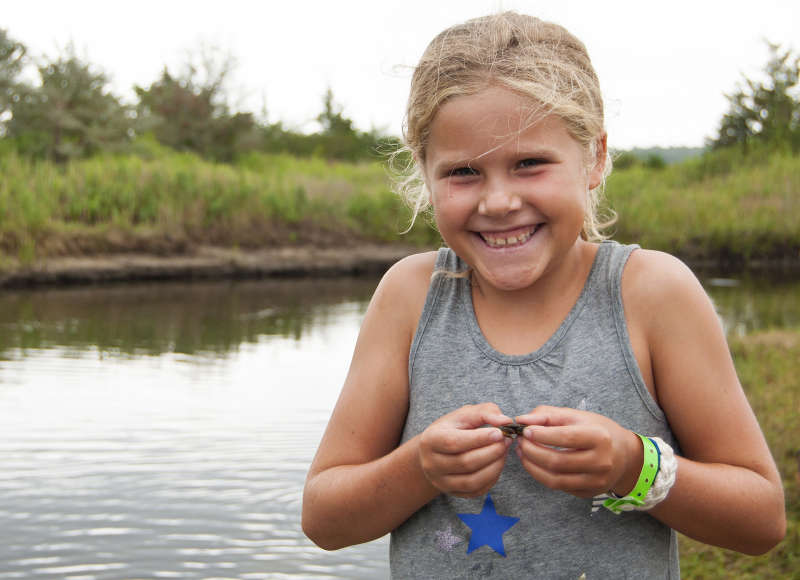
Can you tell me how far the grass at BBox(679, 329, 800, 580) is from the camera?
2346mm

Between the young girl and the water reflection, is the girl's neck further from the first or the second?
the water reflection

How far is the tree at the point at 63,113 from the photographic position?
14586 mm

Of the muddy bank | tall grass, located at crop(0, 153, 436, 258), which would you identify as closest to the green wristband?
tall grass, located at crop(0, 153, 436, 258)

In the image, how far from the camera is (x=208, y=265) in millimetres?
11469

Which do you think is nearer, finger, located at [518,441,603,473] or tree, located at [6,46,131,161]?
finger, located at [518,441,603,473]

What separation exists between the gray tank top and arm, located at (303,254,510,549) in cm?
4

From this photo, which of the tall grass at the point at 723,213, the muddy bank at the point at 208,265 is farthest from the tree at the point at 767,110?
the muddy bank at the point at 208,265

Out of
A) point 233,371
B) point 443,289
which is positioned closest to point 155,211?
point 233,371

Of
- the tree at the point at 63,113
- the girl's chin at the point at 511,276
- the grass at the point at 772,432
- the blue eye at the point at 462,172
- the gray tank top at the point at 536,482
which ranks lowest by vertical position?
the grass at the point at 772,432

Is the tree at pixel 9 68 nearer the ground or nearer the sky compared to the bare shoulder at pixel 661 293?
nearer the sky

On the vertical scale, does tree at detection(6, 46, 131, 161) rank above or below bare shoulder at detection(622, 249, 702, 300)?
above

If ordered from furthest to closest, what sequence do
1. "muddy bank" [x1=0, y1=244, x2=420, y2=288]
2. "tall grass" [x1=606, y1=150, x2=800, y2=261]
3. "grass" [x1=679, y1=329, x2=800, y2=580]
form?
1. "tall grass" [x1=606, y1=150, x2=800, y2=261]
2. "muddy bank" [x1=0, y1=244, x2=420, y2=288]
3. "grass" [x1=679, y1=329, x2=800, y2=580]

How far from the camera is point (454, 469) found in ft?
3.30

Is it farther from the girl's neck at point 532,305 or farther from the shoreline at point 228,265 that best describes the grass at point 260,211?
the girl's neck at point 532,305
